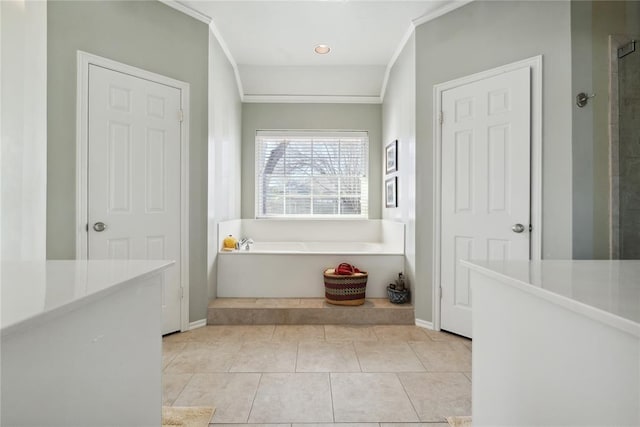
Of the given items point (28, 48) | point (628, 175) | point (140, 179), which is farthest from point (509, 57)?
point (28, 48)

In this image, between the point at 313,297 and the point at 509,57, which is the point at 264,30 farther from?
the point at 313,297

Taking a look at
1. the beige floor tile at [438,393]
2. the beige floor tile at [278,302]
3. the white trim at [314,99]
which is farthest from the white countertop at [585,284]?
the white trim at [314,99]

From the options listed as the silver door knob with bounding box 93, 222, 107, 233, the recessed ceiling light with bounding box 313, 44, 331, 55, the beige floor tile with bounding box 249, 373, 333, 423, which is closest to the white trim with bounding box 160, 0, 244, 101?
the recessed ceiling light with bounding box 313, 44, 331, 55

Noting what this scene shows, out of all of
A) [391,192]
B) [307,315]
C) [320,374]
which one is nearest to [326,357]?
[320,374]

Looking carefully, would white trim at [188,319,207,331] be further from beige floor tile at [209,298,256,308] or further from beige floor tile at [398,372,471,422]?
beige floor tile at [398,372,471,422]

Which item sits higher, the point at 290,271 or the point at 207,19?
the point at 207,19

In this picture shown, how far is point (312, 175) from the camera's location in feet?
14.6

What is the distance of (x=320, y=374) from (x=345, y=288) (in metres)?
0.99

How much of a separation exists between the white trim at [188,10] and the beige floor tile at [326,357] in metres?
2.76

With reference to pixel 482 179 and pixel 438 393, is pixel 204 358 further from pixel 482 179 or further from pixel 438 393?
pixel 482 179

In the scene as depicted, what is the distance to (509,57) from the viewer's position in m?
2.38

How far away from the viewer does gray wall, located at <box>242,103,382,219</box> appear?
4.35 m

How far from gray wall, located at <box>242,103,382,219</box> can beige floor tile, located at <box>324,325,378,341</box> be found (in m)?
2.08

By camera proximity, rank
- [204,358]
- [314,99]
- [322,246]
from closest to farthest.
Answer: [204,358]
[322,246]
[314,99]
